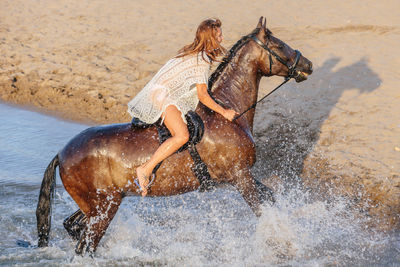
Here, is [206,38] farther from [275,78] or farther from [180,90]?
[275,78]

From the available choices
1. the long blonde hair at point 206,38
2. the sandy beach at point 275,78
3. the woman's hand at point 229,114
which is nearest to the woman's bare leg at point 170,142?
the woman's hand at point 229,114

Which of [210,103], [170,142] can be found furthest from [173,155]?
[210,103]

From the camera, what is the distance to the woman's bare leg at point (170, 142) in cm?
461

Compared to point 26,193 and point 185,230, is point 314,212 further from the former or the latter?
point 26,193

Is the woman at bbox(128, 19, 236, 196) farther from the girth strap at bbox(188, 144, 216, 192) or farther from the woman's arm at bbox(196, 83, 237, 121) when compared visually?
the girth strap at bbox(188, 144, 216, 192)

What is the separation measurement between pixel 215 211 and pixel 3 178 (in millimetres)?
3166

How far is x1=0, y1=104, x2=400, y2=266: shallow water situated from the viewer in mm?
5324

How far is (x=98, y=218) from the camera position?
490 centimetres

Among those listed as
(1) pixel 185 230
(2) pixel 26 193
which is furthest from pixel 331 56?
(2) pixel 26 193

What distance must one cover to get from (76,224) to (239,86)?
2172 millimetres

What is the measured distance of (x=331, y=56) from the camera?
10305 millimetres

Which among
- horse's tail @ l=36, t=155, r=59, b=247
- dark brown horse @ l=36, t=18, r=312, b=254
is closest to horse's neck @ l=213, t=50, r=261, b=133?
dark brown horse @ l=36, t=18, r=312, b=254

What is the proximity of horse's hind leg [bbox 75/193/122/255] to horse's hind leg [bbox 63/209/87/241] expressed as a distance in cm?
31

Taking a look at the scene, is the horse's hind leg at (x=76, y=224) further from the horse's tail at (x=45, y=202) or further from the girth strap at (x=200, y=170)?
the girth strap at (x=200, y=170)
